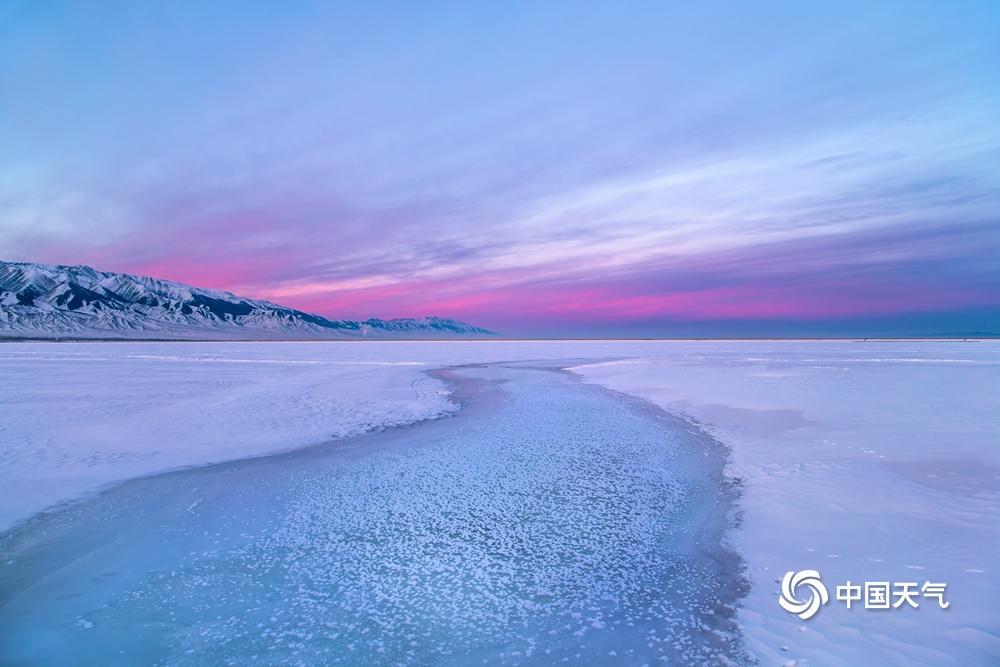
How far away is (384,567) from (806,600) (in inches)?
165

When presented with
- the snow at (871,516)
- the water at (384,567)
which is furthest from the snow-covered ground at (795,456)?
the water at (384,567)

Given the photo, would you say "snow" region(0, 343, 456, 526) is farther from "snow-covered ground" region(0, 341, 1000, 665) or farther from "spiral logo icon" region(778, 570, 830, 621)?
"spiral logo icon" region(778, 570, 830, 621)

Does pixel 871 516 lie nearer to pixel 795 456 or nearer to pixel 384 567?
pixel 795 456

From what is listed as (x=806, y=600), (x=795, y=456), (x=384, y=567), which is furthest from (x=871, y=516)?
(x=384, y=567)

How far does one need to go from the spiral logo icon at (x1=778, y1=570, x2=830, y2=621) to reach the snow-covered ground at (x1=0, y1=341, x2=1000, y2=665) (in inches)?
3.7

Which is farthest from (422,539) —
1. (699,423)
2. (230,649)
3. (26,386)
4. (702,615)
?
(26,386)

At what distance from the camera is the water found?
443 centimetres

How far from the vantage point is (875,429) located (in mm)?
11984

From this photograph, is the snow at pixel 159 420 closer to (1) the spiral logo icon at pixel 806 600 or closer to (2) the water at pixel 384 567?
(2) the water at pixel 384 567

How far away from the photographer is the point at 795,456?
32.9ft

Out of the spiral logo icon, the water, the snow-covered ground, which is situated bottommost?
the water

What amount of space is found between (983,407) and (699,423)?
8.18 m

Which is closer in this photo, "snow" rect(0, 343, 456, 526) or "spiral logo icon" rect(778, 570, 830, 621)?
"spiral logo icon" rect(778, 570, 830, 621)

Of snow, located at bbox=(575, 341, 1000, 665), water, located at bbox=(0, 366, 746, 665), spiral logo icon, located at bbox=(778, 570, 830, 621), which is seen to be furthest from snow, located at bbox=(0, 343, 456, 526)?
spiral logo icon, located at bbox=(778, 570, 830, 621)
